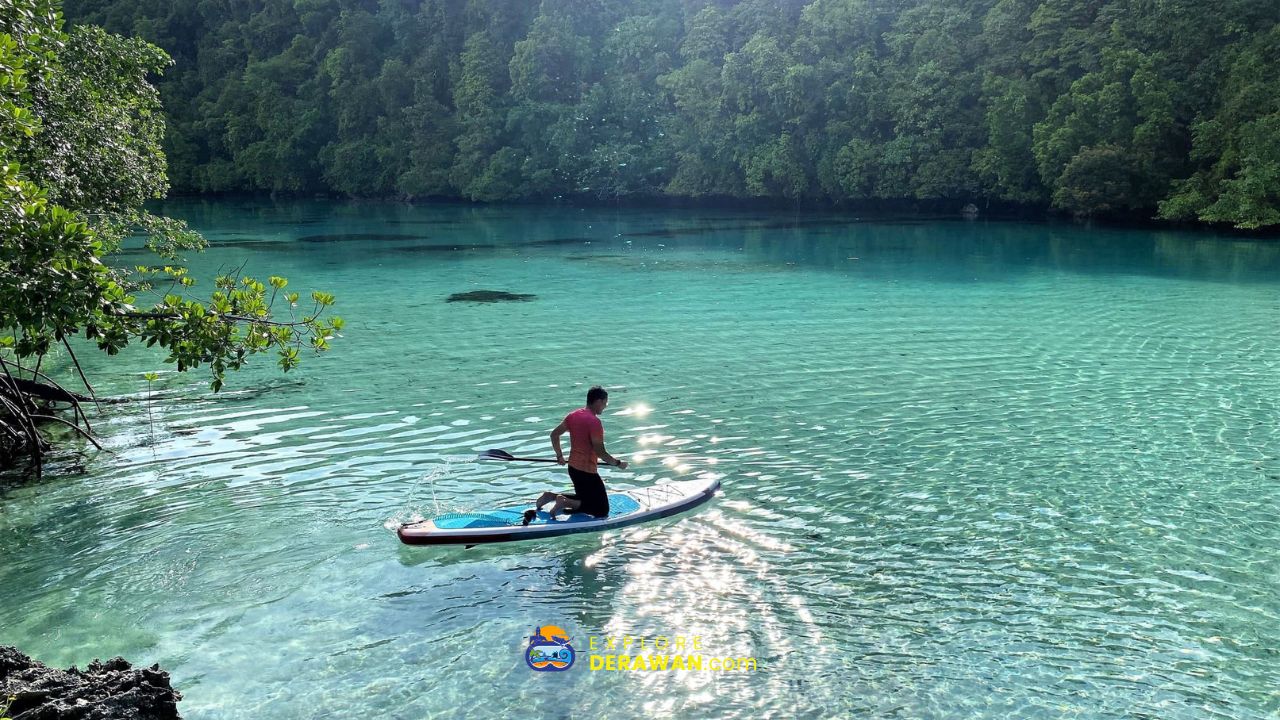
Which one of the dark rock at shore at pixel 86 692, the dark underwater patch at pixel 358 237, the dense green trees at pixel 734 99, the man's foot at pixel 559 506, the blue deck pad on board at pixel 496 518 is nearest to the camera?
the dark rock at shore at pixel 86 692

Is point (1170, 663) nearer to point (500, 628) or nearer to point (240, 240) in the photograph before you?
point (500, 628)

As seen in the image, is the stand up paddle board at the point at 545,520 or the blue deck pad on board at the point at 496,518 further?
the blue deck pad on board at the point at 496,518

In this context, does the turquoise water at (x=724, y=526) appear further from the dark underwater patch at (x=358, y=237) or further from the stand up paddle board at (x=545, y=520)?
the dark underwater patch at (x=358, y=237)

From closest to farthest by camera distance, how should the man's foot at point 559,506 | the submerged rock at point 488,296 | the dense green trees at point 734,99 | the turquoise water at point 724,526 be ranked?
the turquoise water at point 724,526 → the man's foot at point 559,506 → the submerged rock at point 488,296 → the dense green trees at point 734,99

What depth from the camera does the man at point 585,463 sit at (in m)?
9.49

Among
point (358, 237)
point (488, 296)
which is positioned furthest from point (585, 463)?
point (358, 237)

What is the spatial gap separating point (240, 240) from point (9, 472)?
3665 cm

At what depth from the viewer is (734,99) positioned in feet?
193

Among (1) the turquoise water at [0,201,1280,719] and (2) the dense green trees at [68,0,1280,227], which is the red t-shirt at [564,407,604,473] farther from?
(2) the dense green trees at [68,0,1280,227]

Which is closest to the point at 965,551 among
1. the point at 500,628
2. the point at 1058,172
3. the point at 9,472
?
the point at 500,628

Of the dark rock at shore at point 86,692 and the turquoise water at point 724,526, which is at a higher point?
the dark rock at shore at point 86,692
